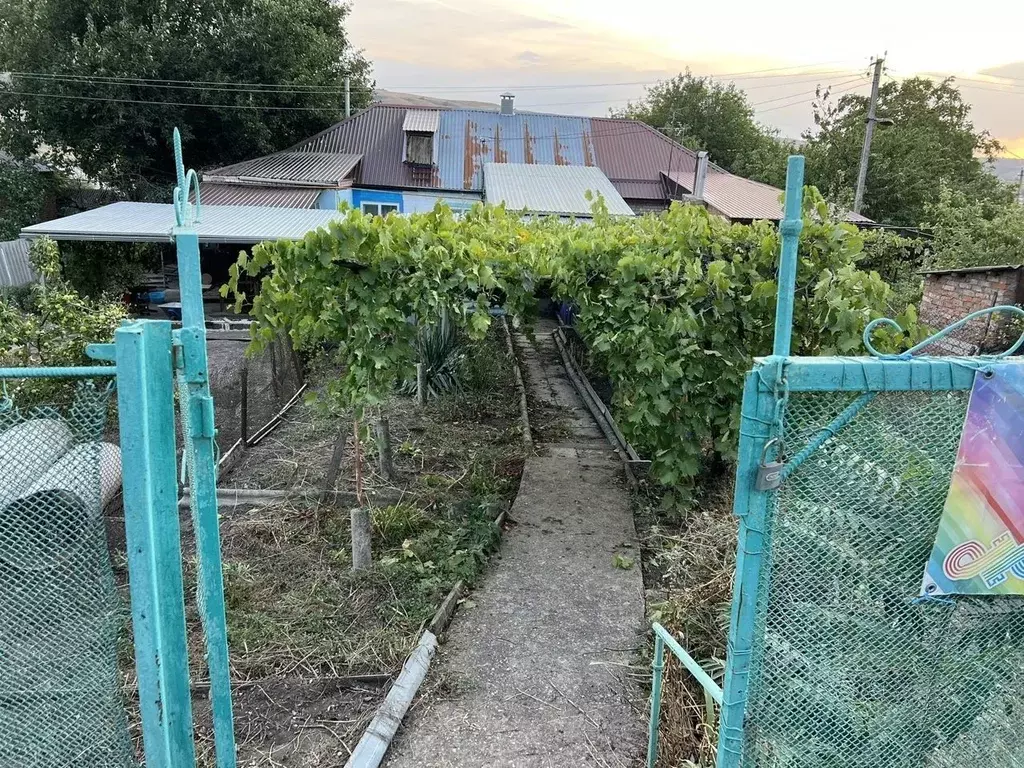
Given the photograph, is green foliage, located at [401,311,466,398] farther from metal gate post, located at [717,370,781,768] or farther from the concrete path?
metal gate post, located at [717,370,781,768]

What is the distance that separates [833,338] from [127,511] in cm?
480

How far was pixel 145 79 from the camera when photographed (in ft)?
71.0

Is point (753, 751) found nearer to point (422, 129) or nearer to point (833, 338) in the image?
point (833, 338)

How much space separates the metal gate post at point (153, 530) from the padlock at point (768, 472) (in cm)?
173

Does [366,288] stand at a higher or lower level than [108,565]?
higher

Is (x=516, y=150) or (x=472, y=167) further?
(x=516, y=150)

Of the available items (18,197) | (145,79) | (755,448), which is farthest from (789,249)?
(18,197)

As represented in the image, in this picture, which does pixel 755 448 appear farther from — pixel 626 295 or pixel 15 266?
pixel 15 266

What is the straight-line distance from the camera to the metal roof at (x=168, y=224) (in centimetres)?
1370

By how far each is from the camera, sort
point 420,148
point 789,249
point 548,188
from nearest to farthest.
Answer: point 789,249, point 548,188, point 420,148

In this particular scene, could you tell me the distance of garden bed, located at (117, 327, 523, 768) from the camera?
3.64 metres

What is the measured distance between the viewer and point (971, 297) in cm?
1052

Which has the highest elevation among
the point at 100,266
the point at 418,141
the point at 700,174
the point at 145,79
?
the point at 145,79

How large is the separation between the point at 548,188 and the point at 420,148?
6235mm
